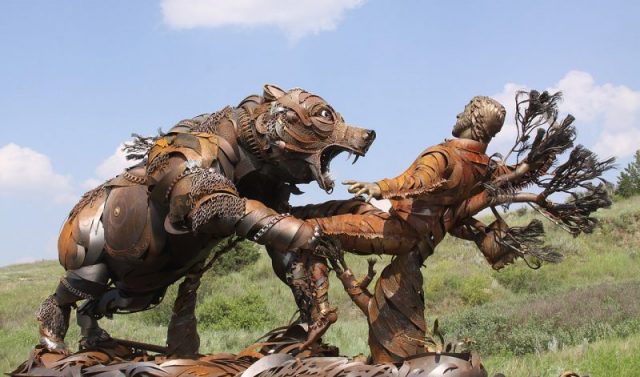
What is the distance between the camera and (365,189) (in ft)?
8.20

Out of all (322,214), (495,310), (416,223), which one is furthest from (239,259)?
(416,223)

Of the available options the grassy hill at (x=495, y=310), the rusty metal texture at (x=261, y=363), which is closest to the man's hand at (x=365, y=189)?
the rusty metal texture at (x=261, y=363)

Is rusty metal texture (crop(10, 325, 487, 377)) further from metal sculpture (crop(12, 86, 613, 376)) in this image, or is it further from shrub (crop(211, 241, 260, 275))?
shrub (crop(211, 241, 260, 275))

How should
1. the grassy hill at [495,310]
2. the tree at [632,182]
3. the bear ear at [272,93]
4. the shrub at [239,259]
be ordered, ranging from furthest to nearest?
the tree at [632,182] < the shrub at [239,259] < the grassy hill at [495,310] < the bear ear at [272,93]

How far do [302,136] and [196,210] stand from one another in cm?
51

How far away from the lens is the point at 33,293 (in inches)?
575

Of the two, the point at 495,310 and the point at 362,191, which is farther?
the point at 495,310

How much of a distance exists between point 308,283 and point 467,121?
85cm

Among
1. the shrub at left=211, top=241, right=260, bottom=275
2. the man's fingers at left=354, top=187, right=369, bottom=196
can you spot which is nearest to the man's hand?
the man's fingers at left=354, top=187, right=369, bottom=196

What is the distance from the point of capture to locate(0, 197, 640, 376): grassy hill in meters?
6.38

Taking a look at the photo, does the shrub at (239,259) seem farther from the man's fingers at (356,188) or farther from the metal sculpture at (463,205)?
the man's fingers at (356,188)

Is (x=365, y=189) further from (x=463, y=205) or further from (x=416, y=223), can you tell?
(x=463, y=205)

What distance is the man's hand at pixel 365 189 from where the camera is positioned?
2.48 m

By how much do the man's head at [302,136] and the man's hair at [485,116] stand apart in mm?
396
